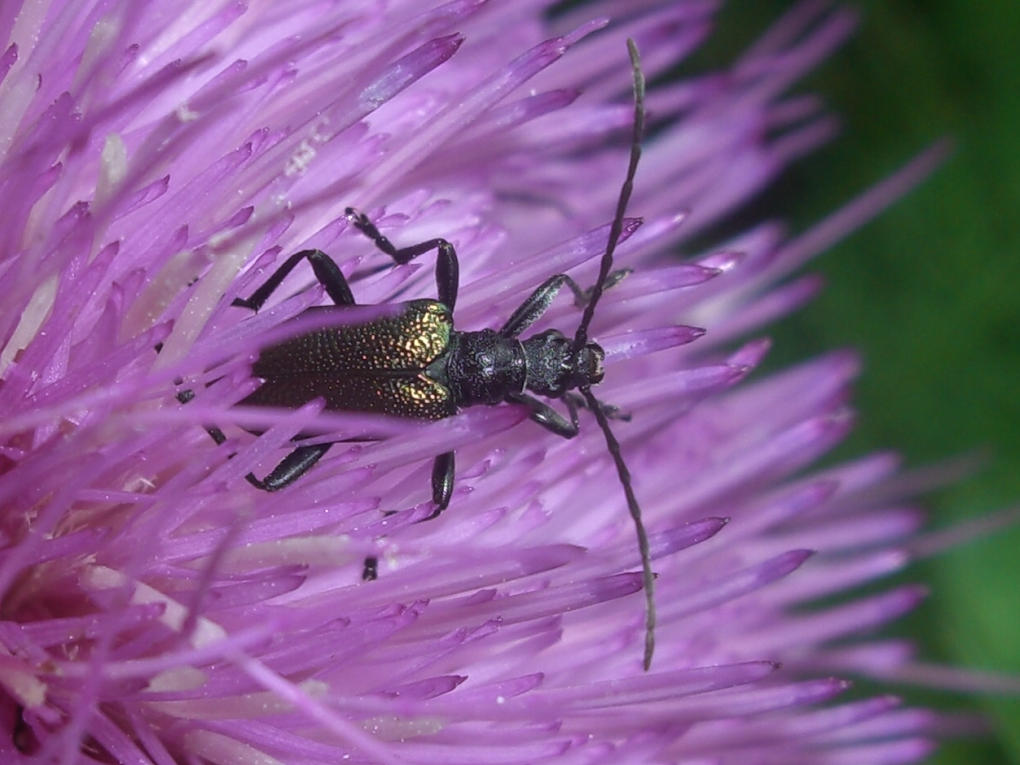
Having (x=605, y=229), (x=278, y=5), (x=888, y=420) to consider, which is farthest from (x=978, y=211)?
(x=278, y=5)

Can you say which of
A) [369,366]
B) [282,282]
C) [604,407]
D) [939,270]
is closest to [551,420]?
[604,407]

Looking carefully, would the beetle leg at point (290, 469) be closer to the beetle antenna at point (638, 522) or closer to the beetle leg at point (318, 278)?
the beetle leg at point (318, 278)

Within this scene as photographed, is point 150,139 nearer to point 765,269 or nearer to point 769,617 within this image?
point 765,269

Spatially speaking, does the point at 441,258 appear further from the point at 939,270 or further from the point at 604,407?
the point at 939,270

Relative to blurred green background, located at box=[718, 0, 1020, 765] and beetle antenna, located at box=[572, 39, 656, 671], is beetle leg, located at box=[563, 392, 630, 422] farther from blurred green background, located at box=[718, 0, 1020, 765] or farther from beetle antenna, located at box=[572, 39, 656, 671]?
blurred green background, located at box=[718, 0, 1020, 765]

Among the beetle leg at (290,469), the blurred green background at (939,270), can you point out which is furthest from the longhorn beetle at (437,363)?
the blurred green background at (939,270)

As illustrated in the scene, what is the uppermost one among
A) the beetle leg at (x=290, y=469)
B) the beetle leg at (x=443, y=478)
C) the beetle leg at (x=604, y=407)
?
the beetle leg at (x=290, y=469)

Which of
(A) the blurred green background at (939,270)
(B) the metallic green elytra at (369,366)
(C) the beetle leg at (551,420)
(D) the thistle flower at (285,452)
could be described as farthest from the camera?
(A) the blurred green background at (939,270)
